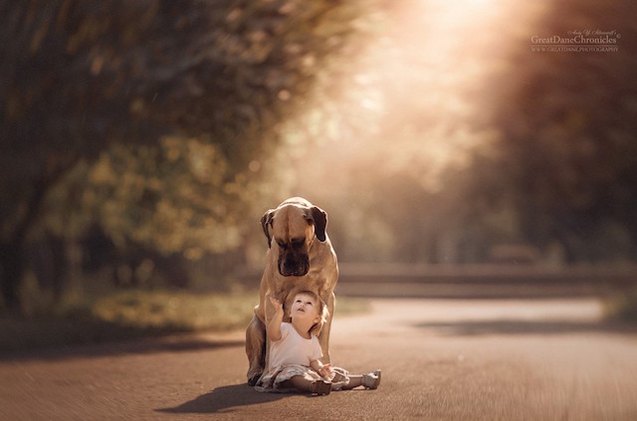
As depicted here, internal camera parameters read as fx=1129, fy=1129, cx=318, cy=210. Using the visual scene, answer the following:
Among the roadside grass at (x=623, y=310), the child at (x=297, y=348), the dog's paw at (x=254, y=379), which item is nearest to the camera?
the child at (x=297, y=348)

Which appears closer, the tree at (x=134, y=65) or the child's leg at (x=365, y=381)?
the child's leg at (x=365, y=381)

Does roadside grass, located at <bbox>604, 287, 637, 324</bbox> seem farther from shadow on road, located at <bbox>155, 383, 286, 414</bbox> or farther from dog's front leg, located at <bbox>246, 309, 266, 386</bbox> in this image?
shadow on road, located at <bbox>155, 383, 286, 414</bbox>

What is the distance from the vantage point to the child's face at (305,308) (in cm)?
1049

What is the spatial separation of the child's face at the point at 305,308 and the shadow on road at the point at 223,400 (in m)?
0.75

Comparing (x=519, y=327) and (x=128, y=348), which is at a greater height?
(x=519, y=327)

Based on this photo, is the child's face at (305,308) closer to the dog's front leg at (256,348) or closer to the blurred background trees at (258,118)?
the dog's front leg at (256,348)

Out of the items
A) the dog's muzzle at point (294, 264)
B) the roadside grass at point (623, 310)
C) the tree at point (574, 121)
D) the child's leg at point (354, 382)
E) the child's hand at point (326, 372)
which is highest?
the tree at point (574, 121)

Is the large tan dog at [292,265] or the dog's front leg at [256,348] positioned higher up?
the large tan dog at [292,265]

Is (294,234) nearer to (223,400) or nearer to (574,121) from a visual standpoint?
(223,400)

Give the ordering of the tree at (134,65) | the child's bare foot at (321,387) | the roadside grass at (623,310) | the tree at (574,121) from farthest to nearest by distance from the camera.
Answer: the tree at (574,121) < the roadside grass at (623,310) < the tree at (134,65) < the child's bare foot at (321,387)

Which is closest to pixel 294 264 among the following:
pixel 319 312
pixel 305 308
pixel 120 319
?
pixel 305 308

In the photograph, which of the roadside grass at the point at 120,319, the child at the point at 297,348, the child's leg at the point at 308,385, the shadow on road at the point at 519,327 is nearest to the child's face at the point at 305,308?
the child at the point at 297,348

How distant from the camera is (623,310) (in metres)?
26.7

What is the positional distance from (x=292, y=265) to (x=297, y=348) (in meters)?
0.77
